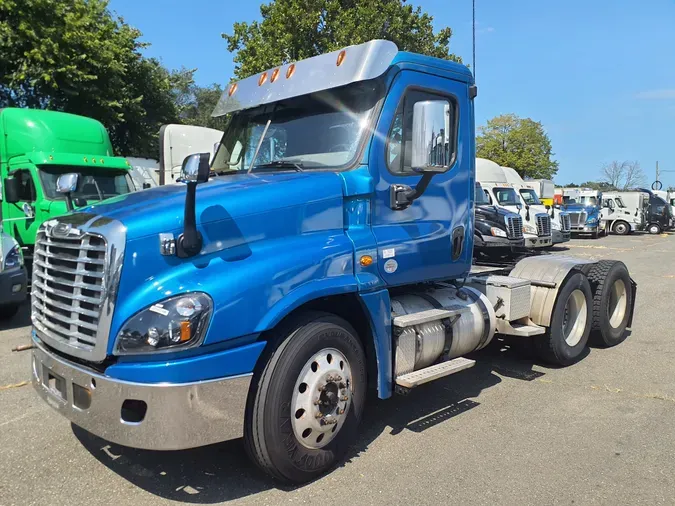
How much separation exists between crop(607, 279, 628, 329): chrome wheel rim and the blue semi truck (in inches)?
103

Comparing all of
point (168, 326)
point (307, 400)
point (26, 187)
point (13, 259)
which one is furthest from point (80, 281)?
point (26, 187)

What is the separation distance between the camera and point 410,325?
405 cm

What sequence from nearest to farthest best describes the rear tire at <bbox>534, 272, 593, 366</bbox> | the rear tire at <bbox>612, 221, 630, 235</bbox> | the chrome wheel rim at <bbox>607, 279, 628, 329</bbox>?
the rear tire at <bbox>534, 272, 593, 366</bbox> < the chrome wheel rim at <bbox>607, 279, 628, 329</bbox> < the rear tire at <bbox>612, 221, 630, 235</bbox>

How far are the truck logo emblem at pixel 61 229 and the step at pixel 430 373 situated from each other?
239 cm

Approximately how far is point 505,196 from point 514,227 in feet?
8.64

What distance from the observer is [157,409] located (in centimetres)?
290

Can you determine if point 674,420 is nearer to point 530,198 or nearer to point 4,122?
point 4,122

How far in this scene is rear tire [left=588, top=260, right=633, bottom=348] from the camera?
6406mm

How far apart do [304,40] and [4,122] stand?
1287 centimetres

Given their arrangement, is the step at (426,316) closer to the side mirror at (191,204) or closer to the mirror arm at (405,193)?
the mirror arm at (405,193)

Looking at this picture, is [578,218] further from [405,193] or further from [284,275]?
[284,275]

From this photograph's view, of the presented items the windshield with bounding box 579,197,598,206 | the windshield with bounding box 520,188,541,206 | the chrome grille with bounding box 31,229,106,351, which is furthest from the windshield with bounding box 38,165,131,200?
the windshield with bounding box 579,197,598,206

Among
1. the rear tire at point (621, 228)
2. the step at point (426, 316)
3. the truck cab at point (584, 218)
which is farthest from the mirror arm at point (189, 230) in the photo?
the rear tire at point (621, 228)

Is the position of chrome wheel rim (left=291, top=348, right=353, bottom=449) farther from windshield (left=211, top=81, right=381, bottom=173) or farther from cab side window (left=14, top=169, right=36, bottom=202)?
cab side window (left=14, top=169, right=36, bottom=202)
